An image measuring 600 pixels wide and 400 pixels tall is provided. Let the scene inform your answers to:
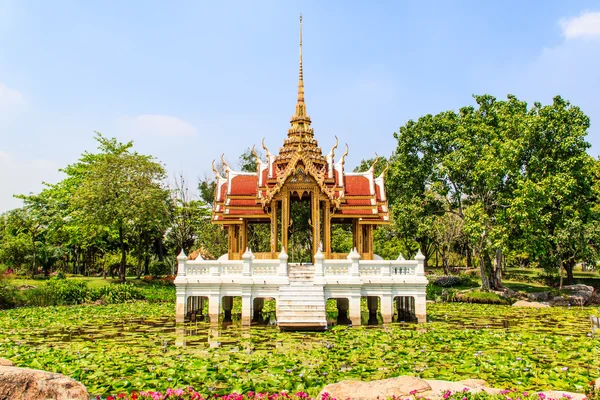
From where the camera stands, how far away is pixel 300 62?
76.3 ft

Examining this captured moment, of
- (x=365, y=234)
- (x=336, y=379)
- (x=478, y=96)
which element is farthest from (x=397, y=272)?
(x=478, y=96)

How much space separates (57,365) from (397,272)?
Answer: 10499 millimetres

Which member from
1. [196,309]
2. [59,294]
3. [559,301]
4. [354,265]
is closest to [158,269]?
[59,294]

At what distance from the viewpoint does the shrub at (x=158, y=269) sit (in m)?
37.7

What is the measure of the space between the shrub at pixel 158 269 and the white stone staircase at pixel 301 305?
23765mm

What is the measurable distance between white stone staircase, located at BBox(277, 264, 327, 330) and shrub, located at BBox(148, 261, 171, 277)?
23.8 meters

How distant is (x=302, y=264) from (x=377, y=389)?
12.1 meters

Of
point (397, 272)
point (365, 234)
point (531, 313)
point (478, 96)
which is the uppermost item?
point (478, 96)

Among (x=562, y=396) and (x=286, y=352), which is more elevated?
(x=562, y=396)

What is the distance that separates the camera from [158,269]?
3794cm

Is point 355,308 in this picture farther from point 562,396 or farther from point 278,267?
point 562,396

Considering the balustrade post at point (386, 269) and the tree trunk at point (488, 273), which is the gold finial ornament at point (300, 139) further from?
the tree trunk at point (488, 273)

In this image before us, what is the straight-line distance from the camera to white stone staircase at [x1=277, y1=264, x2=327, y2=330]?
13.9m

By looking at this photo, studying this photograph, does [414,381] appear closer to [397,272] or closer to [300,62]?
[397,272]
